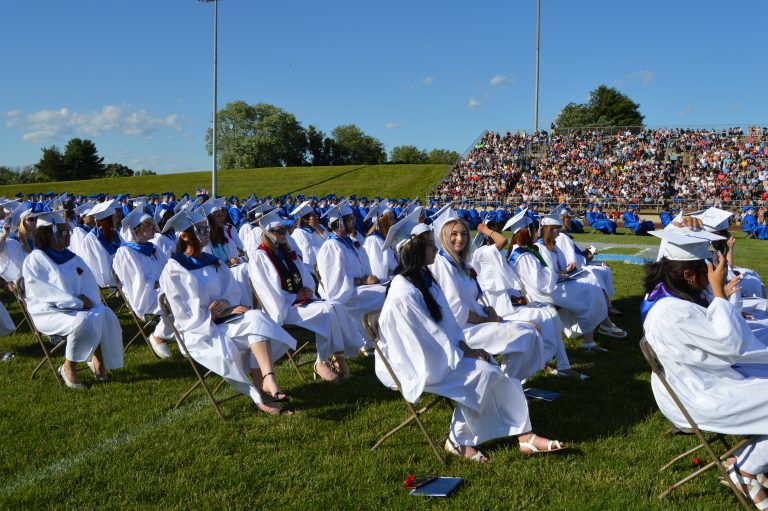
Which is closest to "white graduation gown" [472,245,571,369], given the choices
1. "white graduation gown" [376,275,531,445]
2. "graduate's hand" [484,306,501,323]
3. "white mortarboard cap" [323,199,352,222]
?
"graduate's hand" [484,306,501,323]

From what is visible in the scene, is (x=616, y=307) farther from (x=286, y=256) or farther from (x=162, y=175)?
(x=162, y=175)

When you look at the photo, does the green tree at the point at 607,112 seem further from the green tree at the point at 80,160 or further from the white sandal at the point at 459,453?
the white sandal at the point at 459,453

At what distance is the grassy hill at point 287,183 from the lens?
59062mm

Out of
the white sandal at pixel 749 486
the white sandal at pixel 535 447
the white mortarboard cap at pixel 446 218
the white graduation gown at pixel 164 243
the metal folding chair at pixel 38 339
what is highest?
the white mortarboard cap at pixel 446 218

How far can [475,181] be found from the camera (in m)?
44.7

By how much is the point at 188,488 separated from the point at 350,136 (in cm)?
9495

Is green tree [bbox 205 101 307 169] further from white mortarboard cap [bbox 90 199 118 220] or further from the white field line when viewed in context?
the white field line

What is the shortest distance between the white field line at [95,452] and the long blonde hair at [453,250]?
8.57ft

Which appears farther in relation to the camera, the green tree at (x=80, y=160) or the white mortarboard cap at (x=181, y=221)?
the green tree at (x=80, y=160)


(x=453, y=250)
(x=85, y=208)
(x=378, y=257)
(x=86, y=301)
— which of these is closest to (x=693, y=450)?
(x=453, y=250)

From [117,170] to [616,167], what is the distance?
74.7 metres

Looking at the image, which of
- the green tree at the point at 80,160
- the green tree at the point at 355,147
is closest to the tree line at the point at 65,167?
the green tree at the point at 80,160

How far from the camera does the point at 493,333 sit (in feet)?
17.5

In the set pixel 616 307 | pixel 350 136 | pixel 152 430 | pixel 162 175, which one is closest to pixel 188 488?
pixel 152 430
